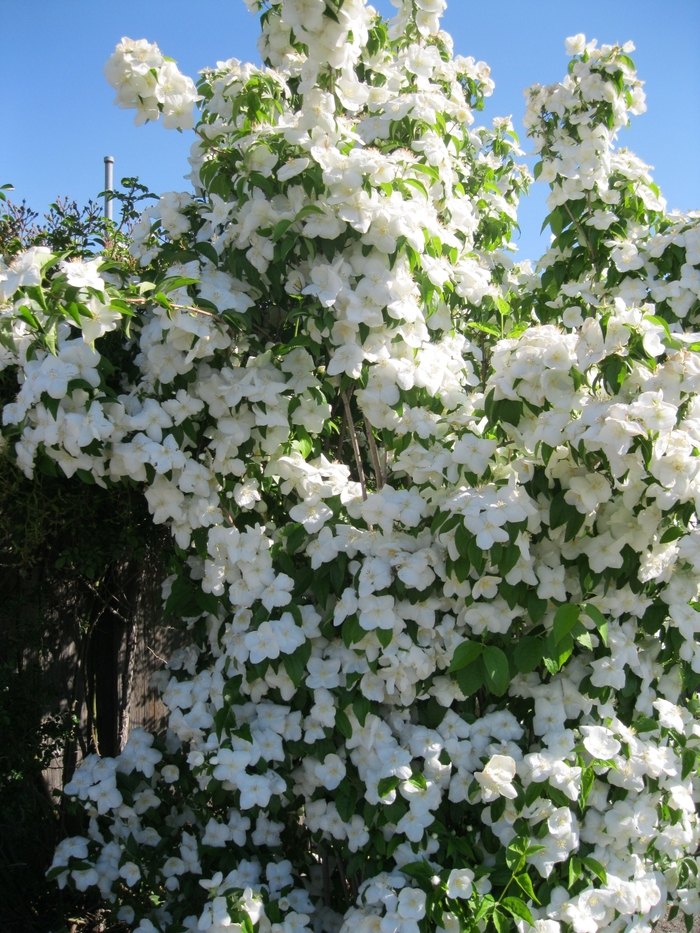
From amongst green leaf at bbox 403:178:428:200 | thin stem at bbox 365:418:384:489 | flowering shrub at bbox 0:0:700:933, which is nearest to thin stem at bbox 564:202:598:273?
flowering shrub at bbox 0:0:700:933

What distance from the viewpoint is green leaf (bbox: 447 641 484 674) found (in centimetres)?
176

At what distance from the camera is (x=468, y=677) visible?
178 centimetres

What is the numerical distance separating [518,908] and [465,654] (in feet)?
1.70

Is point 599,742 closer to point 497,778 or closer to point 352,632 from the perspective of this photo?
point 497,778

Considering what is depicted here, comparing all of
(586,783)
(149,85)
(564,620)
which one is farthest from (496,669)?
(149,85)

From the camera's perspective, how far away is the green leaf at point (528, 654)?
1.78 m

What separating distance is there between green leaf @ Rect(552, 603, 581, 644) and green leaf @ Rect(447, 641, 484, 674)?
0.59ft

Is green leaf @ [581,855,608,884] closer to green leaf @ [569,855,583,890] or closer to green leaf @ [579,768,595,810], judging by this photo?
green leaf @ [569,855,583,890]

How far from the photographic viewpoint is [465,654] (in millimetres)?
1774

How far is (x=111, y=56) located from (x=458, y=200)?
103 cm

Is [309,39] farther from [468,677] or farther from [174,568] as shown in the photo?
[468,677]

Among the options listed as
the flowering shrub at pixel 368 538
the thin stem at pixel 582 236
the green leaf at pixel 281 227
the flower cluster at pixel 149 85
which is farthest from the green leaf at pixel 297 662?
the thin stem at pixel 582 236

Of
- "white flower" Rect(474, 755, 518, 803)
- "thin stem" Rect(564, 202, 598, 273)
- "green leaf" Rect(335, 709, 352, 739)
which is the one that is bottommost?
"white flower" Rect(474, 755, 518, 803)

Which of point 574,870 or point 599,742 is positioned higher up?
point 599,742
